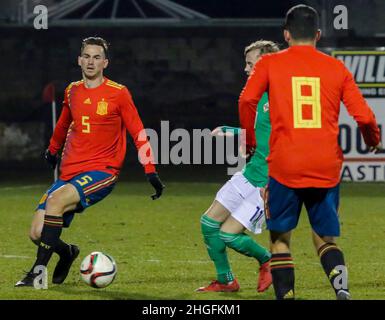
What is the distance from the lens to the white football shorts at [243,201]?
9.89 meters

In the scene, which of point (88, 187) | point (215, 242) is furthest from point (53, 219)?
point (215, 242)

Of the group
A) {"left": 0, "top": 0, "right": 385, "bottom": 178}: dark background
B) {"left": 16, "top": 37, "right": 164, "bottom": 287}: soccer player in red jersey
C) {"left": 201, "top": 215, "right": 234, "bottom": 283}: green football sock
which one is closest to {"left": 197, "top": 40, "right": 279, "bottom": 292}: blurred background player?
{"left": 201, "top": 215, "right": 234, "bottom": 283}: green football sock

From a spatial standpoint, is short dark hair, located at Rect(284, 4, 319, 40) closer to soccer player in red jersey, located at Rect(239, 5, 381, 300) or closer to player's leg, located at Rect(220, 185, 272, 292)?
soccer player in red jersey, located at Rect(239, 5, 381, 300)

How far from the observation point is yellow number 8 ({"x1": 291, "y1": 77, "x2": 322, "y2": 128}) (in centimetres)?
795

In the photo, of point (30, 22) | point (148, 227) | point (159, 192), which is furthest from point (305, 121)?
point (30, 22)

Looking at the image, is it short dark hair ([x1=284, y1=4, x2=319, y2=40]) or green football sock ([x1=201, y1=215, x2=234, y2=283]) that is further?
green football sock ([x1=201, y1=215, x2=234, y2=283])

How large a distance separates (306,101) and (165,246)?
18.7 ft

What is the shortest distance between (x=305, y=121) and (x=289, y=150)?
0.21m

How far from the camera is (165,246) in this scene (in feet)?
44.0

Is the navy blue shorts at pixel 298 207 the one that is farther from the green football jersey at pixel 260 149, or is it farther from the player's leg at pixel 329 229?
the green football jersey at pixel 260 149

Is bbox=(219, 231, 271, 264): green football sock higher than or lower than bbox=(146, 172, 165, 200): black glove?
lower

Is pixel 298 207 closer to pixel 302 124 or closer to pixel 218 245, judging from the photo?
pixel 302 124

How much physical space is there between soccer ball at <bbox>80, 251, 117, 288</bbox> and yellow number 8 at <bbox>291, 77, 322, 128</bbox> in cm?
229
